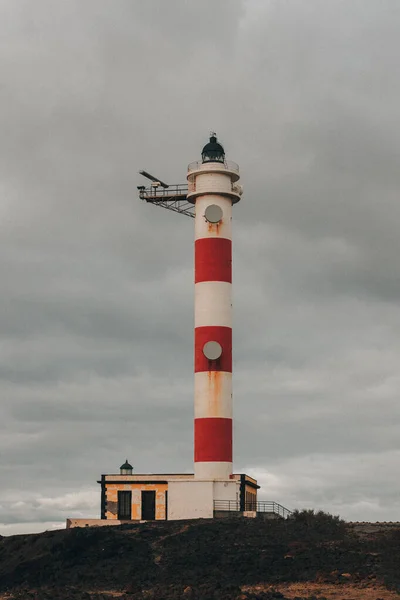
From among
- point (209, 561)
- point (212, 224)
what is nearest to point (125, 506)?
point (209, 561)

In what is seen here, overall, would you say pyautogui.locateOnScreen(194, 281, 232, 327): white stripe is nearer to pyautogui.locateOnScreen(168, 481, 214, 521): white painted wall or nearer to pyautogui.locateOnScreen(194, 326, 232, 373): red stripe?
pyautogui.locateOnScreen(194, 326, 232, 373): red stripe

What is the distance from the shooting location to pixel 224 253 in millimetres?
68188

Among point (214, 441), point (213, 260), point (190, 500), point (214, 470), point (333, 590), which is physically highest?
point (213, 260)

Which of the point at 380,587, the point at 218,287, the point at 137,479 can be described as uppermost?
the point at 218,287

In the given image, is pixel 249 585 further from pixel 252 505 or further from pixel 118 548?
Answer: pixel 252 505

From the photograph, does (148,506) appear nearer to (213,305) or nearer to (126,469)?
(126,469)

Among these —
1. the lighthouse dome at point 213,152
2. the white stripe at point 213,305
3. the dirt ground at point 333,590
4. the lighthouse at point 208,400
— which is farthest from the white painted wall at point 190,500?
the lighthouse dome at point 213,152

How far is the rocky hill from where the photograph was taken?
50969mm

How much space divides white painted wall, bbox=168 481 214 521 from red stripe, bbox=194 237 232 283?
12.5m

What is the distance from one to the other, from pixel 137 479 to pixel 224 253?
15.5 m

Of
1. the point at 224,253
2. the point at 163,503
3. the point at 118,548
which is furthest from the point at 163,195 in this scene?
the point at 118,548

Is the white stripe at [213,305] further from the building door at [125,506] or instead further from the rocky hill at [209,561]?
the rocky hill at [209,561]

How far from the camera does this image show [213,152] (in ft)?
233

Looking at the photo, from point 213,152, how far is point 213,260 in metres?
7.64
